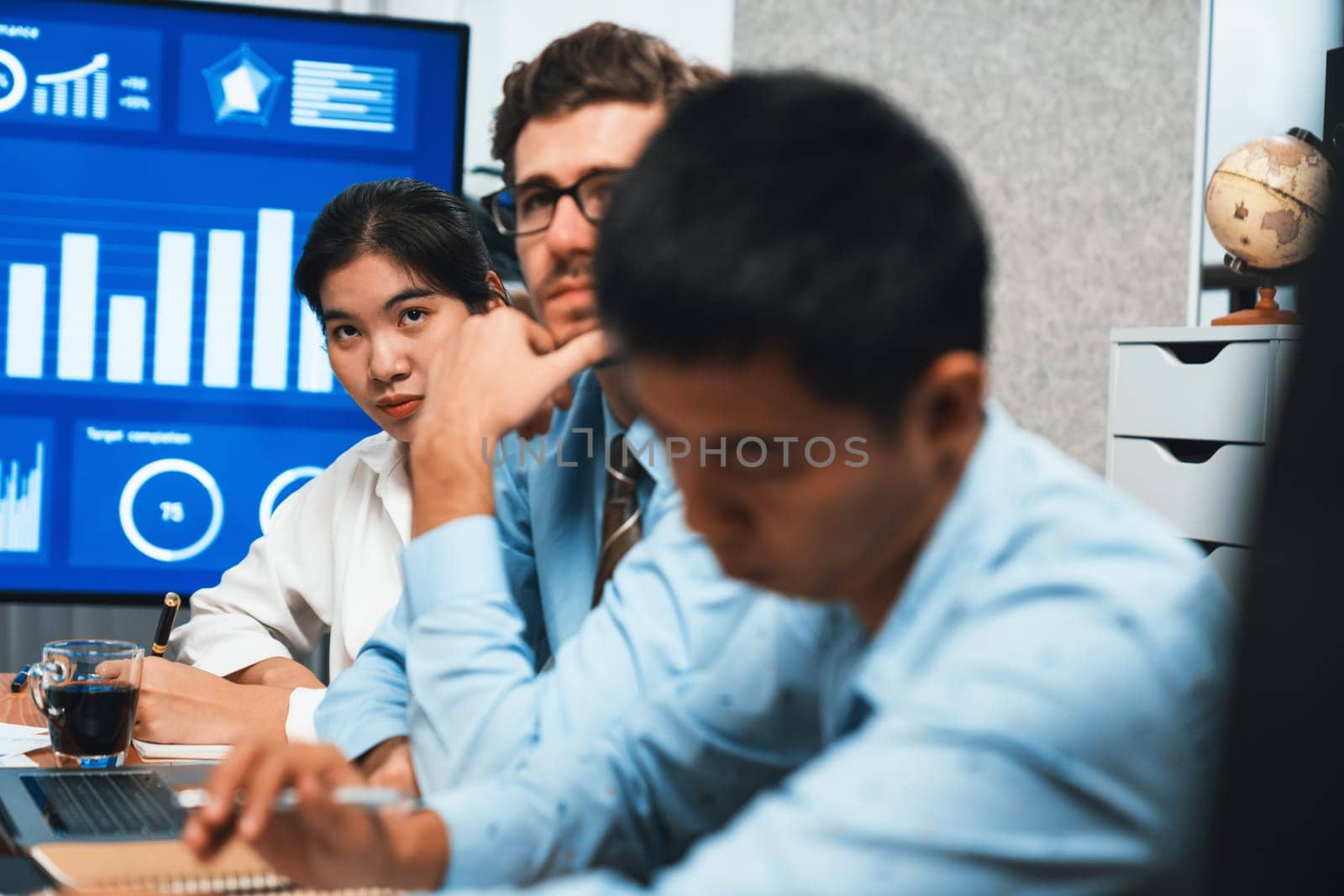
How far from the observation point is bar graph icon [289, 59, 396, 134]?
2152 mm

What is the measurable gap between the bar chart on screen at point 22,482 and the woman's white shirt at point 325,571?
2.16 ft

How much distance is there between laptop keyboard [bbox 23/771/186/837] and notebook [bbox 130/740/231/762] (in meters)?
0.14

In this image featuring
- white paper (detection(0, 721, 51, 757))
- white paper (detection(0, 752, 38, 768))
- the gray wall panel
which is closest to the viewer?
white paper (detection(0, 752, 38, 768))

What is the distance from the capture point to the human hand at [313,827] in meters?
0.59

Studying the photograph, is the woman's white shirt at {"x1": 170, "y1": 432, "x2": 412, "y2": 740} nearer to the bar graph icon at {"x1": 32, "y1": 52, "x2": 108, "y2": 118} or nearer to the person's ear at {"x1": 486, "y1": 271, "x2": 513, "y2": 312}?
the person's ear at {"x1": 486, "y1": 271, "x2": 513, "y2": 312}

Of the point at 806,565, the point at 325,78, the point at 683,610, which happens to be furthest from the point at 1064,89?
the point at 806,565

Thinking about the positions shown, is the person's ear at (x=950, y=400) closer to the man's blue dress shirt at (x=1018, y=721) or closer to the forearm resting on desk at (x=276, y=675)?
the man's blue dress shirt at (x=1018, y=721)

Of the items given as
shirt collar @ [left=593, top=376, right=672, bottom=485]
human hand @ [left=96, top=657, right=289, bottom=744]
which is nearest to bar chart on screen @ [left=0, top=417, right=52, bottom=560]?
human hand @ [left=96, top=657, right=289, bottom=744]

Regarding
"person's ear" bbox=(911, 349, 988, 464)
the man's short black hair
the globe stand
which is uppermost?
the globe stand

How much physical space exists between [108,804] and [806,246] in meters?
0.65

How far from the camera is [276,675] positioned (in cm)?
137

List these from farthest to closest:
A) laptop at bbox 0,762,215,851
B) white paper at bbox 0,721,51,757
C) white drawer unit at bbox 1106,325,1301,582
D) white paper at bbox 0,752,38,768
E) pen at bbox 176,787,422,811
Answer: white drawer unit at bbox 1106,325,1301,582 < white paper at bbox 0,721,51,757 < white paper at bbox 0,752,38,768 < laptop at bbox 0,762,215,851 < pen at bbox 176,787,422,811

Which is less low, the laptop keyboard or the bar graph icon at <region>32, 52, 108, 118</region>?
the bar graph icon at <region>32, 52, 108, 118</region>

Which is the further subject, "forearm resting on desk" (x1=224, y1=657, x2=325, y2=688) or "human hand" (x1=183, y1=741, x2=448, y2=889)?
"forearm resting on desk" (x1=224, y1=657, x2=325, y2=688)
